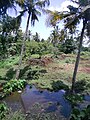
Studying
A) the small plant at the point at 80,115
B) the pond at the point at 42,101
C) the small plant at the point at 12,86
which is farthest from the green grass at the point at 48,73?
the small plant at the point at 80,115

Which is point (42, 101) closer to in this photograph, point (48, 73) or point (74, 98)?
point (74, 98)

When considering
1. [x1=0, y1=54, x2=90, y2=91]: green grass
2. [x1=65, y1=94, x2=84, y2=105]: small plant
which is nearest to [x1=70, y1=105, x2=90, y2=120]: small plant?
[x1=65, y1=94, x2=84, y2=105]: small plant

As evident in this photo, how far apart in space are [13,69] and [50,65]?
5433mm

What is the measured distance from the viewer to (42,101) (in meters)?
20.6

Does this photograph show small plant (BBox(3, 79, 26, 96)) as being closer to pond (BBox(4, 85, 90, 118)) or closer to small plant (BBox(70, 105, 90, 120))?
pond (BBox(4, 85, 90, 118))

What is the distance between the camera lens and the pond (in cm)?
1786

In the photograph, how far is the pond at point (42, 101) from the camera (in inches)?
703

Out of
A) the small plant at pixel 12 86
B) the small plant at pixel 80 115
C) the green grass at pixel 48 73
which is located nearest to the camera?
the small plant at pixel 80 115

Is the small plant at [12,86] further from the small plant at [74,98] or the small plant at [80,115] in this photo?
the small plant at [80,115]

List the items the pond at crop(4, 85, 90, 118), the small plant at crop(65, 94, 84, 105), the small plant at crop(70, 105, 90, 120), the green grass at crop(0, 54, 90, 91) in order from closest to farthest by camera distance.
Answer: the small plant at crop(70, 105, 90, 120), the pond at crop(4, 85, 90, 118), the small plant at crop(65, 94, 84, 105), the green grass at crop(0, 54, 90, 91)

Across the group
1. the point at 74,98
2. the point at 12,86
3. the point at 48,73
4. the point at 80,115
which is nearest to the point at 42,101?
the point at 74,98

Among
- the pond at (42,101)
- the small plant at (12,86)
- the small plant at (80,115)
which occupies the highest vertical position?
the small plant at (80,115)

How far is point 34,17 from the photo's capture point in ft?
92.7

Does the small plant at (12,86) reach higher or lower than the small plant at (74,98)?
higher
